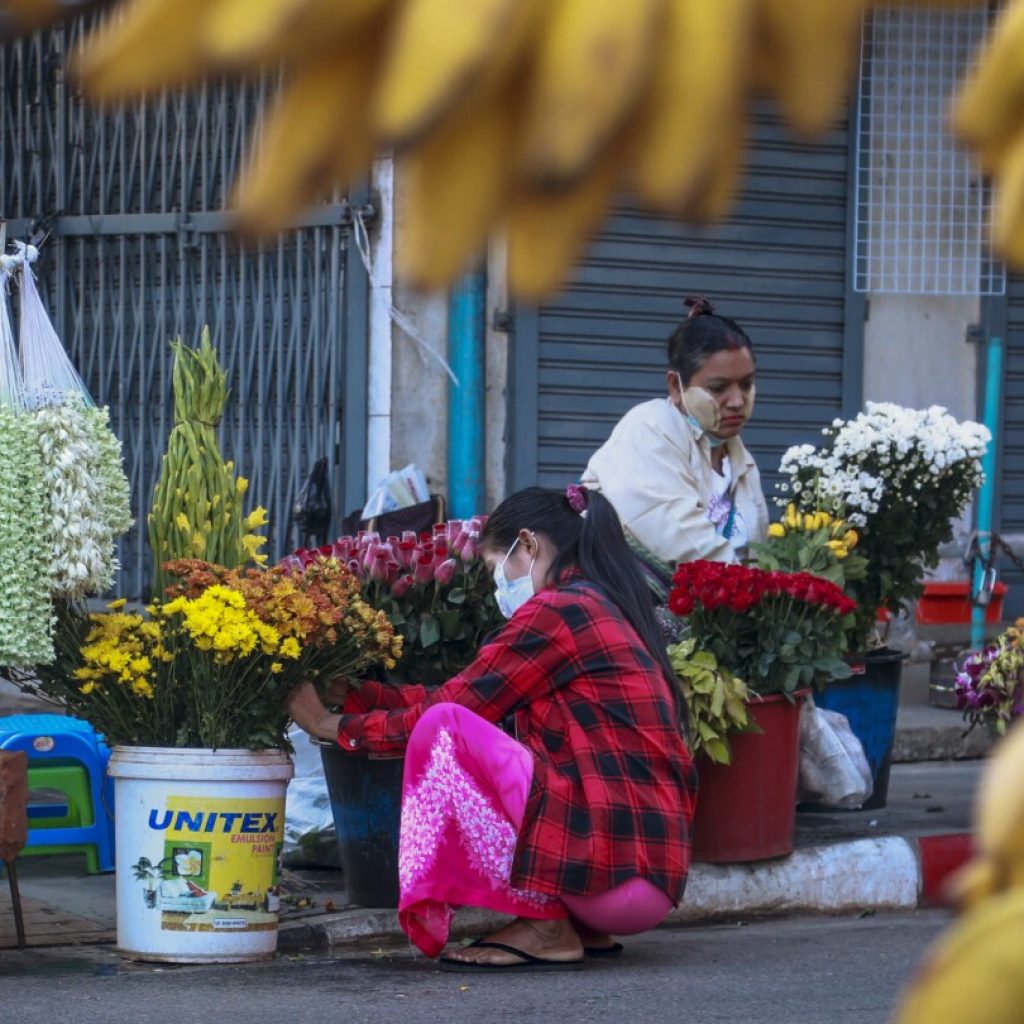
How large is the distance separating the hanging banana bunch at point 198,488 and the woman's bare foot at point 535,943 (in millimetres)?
1212

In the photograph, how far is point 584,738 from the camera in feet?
16.4

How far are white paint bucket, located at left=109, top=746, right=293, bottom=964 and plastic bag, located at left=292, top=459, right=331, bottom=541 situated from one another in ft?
10.4

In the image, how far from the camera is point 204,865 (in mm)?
4984

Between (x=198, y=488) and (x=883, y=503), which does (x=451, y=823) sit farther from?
(x=883, y=503)

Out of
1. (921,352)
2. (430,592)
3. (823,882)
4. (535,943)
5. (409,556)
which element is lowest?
(823,882)

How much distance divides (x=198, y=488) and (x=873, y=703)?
2906 mm

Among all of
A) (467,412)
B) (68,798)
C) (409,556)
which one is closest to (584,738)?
(409,556)

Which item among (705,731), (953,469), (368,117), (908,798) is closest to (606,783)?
(705,731)

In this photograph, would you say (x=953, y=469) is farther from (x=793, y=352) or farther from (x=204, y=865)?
(x=204, y=865)

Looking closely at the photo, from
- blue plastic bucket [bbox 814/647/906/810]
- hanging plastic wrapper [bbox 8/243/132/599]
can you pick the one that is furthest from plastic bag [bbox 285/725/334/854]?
hanging plastic wrapper [bbox 8/243/132/599]

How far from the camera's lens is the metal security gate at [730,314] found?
340 inches

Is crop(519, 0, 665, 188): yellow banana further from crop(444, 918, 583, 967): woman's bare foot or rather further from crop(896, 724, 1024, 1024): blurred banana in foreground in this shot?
crop(444, 918, 583, 967): woman's bare foot

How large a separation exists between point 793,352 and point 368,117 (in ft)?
27.9

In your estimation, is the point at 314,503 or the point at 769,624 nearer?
the point at 769,624
